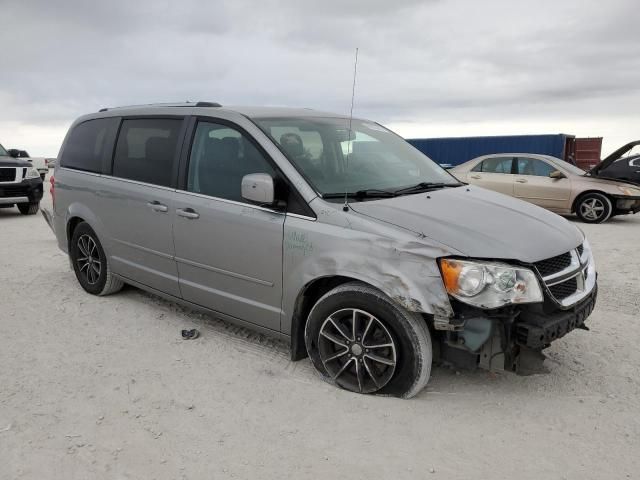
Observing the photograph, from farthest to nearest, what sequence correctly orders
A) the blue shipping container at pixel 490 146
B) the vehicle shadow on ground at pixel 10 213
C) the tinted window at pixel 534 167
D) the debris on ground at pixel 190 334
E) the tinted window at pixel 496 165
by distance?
the blue shipping container at pixel 490 146 → the vehicle shadow on ground at pixel 10 213 → the tinted window at pixel 496 165 → the tinted window at pixel 534 167 → the debris on ground at pixel 190 334

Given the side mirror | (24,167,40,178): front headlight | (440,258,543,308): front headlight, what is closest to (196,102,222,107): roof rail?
the side mirror

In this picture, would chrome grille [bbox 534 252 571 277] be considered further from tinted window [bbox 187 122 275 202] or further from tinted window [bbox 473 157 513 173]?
tinted window [bbox 473 157 513 173]

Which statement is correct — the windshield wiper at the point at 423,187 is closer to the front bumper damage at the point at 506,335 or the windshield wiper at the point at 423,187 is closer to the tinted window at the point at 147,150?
the front bumper damage at the point at 506,335

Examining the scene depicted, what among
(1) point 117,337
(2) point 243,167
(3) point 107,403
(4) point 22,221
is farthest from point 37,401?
(4) point 22,221

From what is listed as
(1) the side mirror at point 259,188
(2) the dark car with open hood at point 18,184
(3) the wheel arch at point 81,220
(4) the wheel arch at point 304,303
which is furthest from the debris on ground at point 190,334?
(2) the dark car with open hood at point 18,184

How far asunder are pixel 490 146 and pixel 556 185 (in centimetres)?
1235

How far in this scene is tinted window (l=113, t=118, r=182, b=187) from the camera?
412cm

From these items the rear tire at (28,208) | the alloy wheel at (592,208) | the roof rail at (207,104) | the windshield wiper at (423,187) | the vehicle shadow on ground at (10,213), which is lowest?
the vehicle shadow on ground at (10,213)

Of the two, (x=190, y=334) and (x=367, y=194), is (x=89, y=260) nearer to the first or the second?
(x=190, y=334)

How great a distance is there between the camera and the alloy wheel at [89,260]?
5.08m

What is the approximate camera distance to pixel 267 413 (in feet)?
9.86

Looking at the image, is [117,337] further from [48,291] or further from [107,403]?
[48,291]

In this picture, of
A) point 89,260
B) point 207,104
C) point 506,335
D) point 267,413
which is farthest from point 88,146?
point 506,335

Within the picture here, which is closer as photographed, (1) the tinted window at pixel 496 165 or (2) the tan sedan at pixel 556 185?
(2) the tan sedan at pixel 556 185
